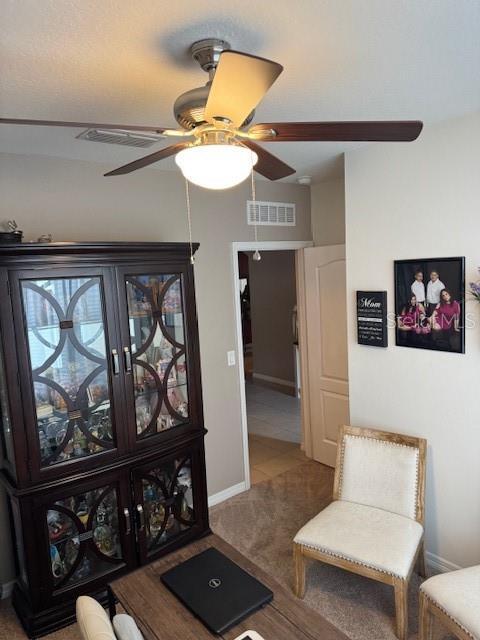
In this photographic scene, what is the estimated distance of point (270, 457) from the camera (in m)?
4.41

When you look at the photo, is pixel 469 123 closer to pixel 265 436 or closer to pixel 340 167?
pixel 340 167

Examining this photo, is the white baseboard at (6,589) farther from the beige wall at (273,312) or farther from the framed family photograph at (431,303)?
the beige wall at (273,312)

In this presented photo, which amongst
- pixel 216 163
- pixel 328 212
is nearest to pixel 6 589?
pixel 216 163

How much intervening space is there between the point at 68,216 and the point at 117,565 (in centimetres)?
214

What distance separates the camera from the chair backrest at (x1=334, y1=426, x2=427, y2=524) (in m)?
2.50

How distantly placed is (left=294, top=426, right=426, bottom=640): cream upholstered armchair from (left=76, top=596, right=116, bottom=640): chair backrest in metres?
1.26

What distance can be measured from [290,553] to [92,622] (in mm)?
1819

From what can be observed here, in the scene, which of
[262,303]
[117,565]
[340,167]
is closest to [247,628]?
[117,565]

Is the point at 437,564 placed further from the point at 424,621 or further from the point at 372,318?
the point at 372,318

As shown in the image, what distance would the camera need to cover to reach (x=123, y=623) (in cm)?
151

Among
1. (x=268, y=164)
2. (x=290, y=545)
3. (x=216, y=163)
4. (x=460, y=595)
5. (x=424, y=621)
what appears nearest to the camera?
(x=216, y=163)

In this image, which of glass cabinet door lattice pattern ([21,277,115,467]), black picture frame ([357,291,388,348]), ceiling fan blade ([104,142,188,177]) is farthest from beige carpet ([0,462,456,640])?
ceiling fan blade ([104,142,188,177])

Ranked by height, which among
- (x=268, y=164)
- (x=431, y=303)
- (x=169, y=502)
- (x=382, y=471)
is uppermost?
(x=268, y=164)

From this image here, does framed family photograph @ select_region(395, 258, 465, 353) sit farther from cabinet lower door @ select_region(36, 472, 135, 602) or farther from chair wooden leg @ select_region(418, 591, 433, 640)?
cabinet lower door @ select_region(36, 472, 135, 602)
